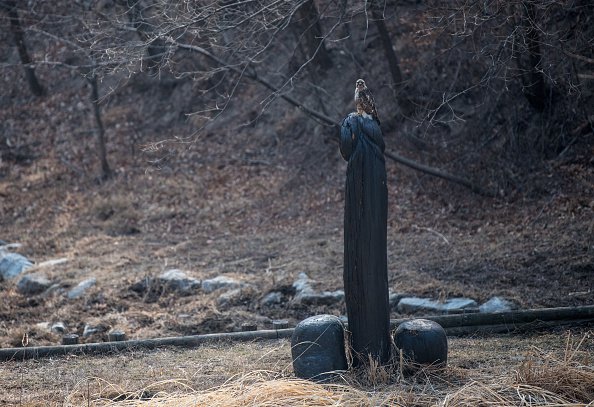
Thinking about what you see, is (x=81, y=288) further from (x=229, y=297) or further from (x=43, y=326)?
(x=229, y=297)

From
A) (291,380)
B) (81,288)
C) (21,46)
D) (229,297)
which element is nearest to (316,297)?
(229,297)

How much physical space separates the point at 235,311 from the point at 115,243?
14.9 ft

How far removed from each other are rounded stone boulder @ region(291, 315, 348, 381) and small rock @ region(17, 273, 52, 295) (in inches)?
235

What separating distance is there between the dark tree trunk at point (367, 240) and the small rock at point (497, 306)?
2.55m

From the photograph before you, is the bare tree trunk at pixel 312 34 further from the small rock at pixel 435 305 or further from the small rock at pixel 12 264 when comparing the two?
the small rock at pixel 12 264

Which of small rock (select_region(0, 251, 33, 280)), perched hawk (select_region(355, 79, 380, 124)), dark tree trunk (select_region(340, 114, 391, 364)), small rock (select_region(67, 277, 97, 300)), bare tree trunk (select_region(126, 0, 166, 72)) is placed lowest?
small rock (select_region(67, 277, 97, 300))

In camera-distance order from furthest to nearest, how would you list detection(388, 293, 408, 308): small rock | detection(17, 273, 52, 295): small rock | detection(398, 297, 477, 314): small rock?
detection(17, 273, 52, 295): small rock
detection(388, 293, 408, 308): small rock
detection(398, 297, 477, 314): small rock

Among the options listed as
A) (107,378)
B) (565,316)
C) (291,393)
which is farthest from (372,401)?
(565,316)

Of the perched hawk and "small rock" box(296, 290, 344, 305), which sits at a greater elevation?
the perched hawk

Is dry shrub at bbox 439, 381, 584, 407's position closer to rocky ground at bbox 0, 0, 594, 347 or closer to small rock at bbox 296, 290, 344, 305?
rocky ground at bbox 0, 0, 594, 347

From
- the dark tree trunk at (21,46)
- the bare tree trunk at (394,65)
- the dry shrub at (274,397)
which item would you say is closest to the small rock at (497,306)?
the dry shrub at (274,397)

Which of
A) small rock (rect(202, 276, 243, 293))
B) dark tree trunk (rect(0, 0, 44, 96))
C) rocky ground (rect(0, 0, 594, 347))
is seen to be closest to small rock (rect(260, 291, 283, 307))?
rocky ground (rect(0, 0, 594, 347))

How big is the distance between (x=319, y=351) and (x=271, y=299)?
3.57 meters

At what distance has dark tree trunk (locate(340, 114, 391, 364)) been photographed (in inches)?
230
